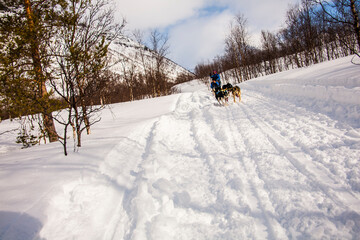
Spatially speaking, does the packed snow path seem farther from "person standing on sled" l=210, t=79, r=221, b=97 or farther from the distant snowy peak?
"person standing on sled" l=210, t=79, r=221, b=97

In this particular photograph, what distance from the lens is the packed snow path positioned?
1998 millimetres

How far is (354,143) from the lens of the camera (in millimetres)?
3250

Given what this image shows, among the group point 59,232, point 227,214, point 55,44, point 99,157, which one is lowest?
point 227,214

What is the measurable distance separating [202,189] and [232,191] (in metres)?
0.49

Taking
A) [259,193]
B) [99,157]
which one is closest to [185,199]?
[259,193]

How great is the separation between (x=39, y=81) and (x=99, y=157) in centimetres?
223

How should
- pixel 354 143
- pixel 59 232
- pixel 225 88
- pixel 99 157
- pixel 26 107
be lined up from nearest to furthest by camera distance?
pixel 59 232
pixel 354 143
pixel 26 107
pixel 99 157
pixel 225 88

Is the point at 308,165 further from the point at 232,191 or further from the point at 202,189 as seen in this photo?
the point at 202,189

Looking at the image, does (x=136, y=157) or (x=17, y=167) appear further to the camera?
(x=136, y=157)

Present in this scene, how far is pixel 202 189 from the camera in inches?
110

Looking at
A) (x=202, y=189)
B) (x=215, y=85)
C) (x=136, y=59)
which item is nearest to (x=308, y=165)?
(x=202, y=189)

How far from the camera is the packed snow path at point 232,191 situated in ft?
6.56

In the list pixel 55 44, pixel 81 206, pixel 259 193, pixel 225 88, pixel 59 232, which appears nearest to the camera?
pixel 59 232

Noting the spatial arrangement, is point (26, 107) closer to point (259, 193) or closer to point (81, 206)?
point (81, 206)
